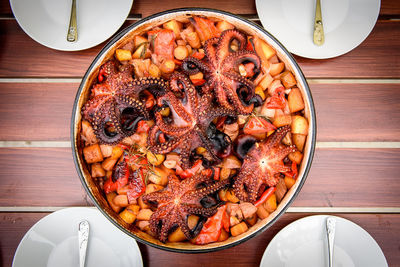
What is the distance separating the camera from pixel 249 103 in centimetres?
148

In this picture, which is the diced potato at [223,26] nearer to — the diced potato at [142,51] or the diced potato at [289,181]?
the diced potato at [142,51]

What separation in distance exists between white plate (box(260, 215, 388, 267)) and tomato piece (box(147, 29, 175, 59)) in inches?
43.3

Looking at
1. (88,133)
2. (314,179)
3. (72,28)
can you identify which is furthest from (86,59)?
(314,179)

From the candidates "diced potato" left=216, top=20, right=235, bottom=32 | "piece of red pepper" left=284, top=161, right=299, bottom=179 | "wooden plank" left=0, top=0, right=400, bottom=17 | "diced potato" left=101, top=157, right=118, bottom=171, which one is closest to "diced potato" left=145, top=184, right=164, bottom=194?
"diced potato" left=101, top=157, right=118, bottom=171

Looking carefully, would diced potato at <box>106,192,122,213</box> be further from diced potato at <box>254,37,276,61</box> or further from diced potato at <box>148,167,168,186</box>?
diced potato at <box>254,37,276,61</box>

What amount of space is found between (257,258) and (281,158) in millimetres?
636

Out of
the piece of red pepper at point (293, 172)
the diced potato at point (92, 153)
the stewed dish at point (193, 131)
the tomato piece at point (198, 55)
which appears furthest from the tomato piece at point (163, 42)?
the piece of red pepper at point (293, 172)

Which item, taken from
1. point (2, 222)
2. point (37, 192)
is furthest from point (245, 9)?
point (2, 222)

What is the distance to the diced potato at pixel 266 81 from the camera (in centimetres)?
153

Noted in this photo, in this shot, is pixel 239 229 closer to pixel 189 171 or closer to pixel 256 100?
pixel 189 171

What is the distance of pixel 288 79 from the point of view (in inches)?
58.9

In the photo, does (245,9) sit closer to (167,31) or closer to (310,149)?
(167,31)

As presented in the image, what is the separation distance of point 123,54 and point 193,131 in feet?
1.79

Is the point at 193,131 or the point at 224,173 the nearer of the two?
the point at 193,131
